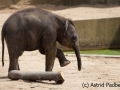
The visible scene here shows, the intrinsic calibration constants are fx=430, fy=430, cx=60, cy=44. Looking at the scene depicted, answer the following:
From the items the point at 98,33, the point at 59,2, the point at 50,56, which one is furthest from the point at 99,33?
the point at 59,2

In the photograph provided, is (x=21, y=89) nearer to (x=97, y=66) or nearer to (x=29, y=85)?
(x=29, y=85)

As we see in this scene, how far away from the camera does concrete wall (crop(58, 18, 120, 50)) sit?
15.5 m

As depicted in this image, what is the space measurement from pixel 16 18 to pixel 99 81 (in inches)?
86.1

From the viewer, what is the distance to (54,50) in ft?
29.5

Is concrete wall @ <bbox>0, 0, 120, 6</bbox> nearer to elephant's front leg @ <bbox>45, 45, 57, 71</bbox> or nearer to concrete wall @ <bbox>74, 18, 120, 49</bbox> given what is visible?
concrete wall @ <bbox>74, 18, 120, 49</bbox>

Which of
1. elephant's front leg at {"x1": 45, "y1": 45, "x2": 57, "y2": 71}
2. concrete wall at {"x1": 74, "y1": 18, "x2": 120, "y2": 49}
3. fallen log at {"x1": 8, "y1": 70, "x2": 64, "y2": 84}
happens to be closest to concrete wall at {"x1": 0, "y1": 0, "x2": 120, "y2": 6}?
concrete wall at {"x1": 74, "y1": 18, "x2": 120, "y2": 49}

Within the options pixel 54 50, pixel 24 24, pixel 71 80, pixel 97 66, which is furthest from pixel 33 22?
pixel 97 66

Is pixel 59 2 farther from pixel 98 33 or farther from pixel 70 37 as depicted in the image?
pixel 70 37

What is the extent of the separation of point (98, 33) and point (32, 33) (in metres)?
7.26

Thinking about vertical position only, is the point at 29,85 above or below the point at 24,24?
below

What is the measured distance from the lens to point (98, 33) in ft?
51.7

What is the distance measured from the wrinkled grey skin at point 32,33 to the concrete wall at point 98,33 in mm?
6397

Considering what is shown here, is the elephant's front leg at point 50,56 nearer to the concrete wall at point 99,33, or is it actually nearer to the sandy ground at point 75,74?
the sandy ground at point 75,74

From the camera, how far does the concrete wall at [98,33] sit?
15.5 metres
